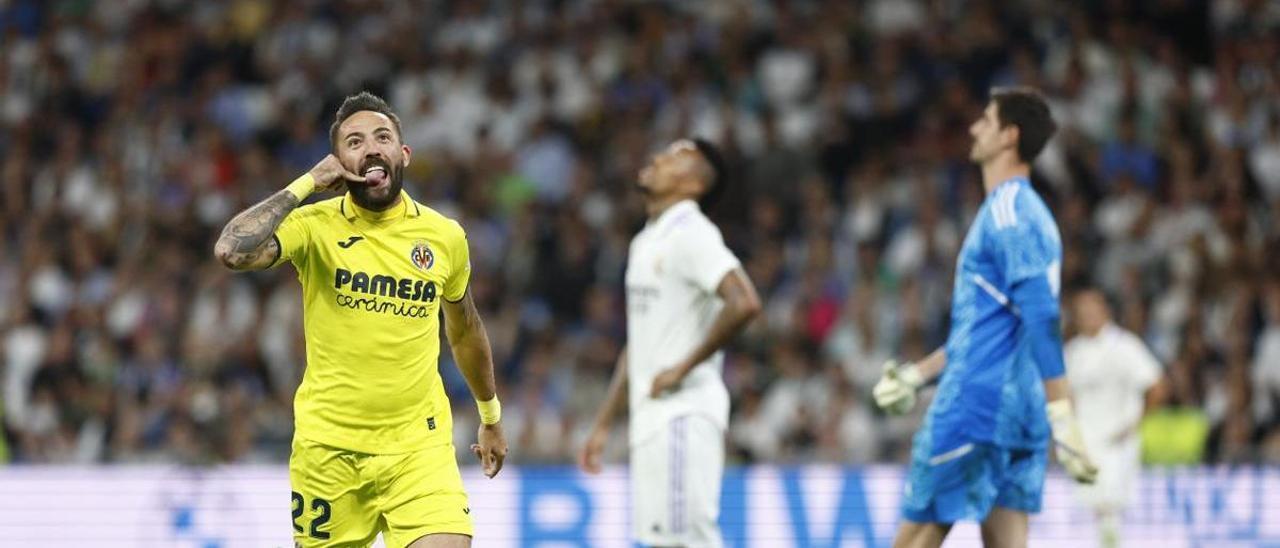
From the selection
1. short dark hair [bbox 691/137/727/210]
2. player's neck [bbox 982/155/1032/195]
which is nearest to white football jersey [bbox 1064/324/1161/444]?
short dark hair [bbox 691/137/727/210]

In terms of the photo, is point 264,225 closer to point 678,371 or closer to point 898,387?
point 678,371

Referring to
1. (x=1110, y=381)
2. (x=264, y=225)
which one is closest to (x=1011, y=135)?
(x=264, y=225)

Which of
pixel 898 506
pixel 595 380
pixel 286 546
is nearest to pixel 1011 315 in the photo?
pixel 898 506

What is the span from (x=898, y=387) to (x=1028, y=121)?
1219 mm

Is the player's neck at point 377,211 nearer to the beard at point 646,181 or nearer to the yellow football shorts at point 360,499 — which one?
the yellow football shorts at point 360,499

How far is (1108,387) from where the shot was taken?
12.9 m

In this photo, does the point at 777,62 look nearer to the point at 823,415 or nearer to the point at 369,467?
the point at 823,415

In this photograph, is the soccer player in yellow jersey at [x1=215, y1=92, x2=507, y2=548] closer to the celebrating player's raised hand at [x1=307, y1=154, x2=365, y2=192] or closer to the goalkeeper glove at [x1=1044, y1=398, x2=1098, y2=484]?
the celebrating player's raised hand at [x1=307, y1=154, x2=365, y2=192]

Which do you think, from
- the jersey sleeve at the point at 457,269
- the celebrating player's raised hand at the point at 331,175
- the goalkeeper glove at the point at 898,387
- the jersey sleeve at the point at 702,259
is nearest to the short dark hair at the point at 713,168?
the jersey sleeve at the point at 702,259

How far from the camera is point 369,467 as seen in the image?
244 inches

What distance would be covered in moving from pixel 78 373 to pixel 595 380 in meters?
4.18

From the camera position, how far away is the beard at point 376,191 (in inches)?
244

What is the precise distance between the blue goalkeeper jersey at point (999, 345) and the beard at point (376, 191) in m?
2.34

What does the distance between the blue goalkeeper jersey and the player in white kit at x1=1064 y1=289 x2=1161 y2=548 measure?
5517mm
